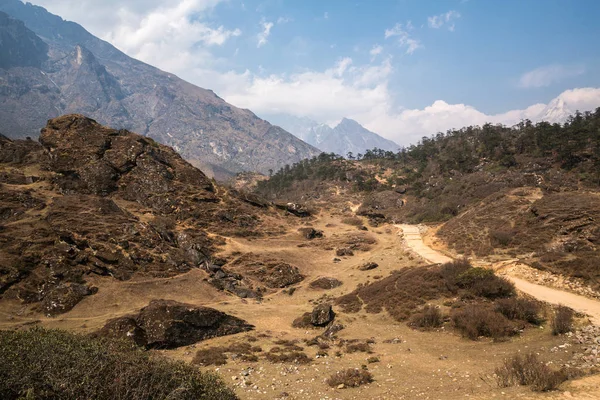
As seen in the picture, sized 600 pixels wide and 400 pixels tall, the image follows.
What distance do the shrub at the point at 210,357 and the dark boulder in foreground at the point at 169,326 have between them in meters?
2.88

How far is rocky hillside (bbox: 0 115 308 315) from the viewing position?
90.7 feet

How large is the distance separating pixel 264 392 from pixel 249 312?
15.2m

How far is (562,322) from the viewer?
50.1 feet

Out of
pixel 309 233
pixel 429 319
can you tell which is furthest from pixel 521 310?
pixel 309 233

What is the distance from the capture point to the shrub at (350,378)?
12.4m

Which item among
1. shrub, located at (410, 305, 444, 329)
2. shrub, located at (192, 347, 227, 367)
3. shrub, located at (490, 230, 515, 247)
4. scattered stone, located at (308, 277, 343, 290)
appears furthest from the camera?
scattered stone, located at (308, 277, 343, 290)

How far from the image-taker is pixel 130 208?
4812 cm

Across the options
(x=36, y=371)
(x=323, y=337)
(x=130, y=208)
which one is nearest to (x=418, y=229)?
(x=323, y=337)

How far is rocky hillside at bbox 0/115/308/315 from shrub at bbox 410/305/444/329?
62.4 feet

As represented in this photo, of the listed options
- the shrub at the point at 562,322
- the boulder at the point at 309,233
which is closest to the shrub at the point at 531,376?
the shrub at the point at 562,322

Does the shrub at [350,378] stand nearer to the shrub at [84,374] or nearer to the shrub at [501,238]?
the shrub at [84,374]

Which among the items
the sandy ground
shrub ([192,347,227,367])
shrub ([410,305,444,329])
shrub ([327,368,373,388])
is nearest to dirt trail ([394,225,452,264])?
the sandy ground

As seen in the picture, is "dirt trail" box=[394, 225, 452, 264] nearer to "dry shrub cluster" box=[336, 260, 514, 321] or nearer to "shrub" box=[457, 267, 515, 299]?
"dry shrub cluster" box=[336, 260, 514, 321]

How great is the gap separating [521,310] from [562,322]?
1.96 m
